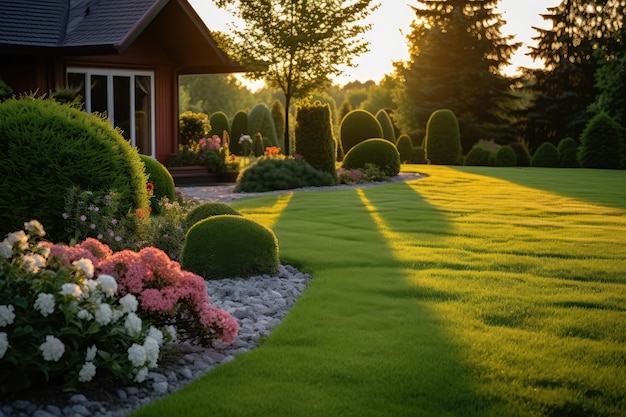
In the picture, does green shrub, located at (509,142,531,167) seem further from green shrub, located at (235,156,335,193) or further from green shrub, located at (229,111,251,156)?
green shrub, located at (235,156,335,193)

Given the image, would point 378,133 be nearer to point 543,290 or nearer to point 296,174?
point 296,174

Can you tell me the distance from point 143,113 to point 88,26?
3.05m

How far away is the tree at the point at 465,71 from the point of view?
43.2 m

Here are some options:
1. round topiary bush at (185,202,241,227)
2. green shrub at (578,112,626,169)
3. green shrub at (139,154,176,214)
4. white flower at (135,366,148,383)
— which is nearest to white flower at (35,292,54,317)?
white flower at (135,366,148,383)

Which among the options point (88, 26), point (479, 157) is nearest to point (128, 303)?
point (88, 26)

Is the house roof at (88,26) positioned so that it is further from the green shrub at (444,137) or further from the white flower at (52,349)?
the green shrub at (444,137)

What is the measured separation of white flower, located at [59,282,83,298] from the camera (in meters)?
4.34

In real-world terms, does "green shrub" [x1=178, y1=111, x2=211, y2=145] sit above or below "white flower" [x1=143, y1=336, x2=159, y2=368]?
above

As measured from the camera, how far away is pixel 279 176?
1956cm

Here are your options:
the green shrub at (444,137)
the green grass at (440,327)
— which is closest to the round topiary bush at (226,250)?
the green grass at (440,327)

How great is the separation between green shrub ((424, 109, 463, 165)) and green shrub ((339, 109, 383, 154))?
6575mm

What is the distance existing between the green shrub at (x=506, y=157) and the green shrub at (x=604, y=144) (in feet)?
12.1

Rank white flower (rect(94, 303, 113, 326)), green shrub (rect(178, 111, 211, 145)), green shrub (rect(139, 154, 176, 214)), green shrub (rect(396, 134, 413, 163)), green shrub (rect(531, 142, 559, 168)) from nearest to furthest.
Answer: white flower (rect(94, 303, 113, 326)) → green shrub (rect(139, 154, 176, 214)) → green shrub (rect(178, 111, 211, 145)) → green shrub (rect(531, 142, 559, 168)) → green shrub (rect(396, 134, 413, 163))

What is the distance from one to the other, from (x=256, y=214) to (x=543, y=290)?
7288mm
